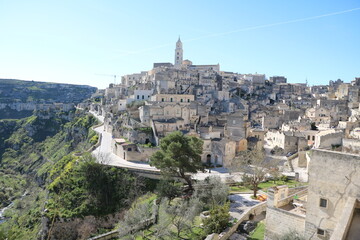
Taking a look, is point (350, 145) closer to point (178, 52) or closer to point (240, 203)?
point (240, 203)

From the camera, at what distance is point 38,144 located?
83.8 meters

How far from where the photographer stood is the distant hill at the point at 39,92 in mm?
139812

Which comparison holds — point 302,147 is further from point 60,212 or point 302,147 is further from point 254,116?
point 60,212

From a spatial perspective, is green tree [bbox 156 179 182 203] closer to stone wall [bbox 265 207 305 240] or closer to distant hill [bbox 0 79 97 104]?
stone wall [bbox 265 207 305 240]

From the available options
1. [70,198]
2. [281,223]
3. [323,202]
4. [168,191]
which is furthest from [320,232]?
[70,198]

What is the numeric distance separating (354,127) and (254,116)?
23.3 meters

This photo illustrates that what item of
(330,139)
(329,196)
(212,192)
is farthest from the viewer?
(330,139)

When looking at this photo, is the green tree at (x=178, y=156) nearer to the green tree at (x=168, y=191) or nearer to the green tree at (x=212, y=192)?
the green tree at (x=168, y=191)

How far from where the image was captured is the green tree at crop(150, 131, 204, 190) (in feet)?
93.7

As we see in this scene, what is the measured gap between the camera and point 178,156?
28984mm

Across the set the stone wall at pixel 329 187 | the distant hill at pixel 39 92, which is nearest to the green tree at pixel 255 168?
the stone wall at pixel 329 187

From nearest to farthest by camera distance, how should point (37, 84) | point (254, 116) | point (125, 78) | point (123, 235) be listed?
point (123, 235) < point (254, 116) < point (125, 78) < point (37, 84)

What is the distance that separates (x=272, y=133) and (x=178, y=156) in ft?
83.7

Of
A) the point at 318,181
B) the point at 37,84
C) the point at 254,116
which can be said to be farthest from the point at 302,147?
the point at 37,84
